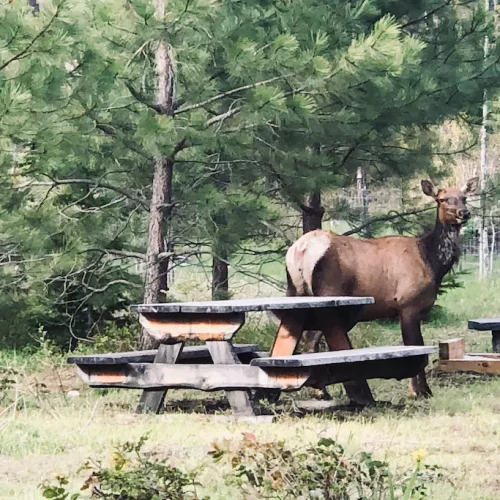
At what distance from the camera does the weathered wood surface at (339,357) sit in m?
7.30

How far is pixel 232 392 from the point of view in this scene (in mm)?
7848

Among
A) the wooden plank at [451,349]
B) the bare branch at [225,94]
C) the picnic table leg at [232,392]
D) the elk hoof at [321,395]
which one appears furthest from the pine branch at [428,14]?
the picnic table leg at [232,392]

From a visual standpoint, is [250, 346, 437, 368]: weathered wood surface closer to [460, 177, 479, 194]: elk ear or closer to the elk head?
the elk head

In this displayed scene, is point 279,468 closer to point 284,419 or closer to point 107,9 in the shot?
point 284,419

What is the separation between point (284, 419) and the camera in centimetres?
771

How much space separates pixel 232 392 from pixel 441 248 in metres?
3.12

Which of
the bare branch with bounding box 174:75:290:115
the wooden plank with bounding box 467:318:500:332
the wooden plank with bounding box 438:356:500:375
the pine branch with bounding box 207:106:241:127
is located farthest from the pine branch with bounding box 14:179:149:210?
the wooden plank with bounding box 467:318:500:332

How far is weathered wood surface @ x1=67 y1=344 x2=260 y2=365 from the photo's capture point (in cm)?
803

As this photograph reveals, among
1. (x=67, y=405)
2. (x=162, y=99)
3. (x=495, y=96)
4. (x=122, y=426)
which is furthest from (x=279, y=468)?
(x=495, y=96)

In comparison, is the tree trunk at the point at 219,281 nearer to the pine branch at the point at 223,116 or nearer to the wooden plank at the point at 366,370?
the pine branch at the point at 223,116

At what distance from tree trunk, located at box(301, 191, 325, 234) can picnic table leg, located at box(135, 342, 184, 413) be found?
5113 millimetres

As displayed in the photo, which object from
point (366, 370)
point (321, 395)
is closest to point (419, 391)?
point (321, 395)

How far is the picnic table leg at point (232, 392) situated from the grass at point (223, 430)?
0.22 m

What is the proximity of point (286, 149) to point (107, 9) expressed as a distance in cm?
330
